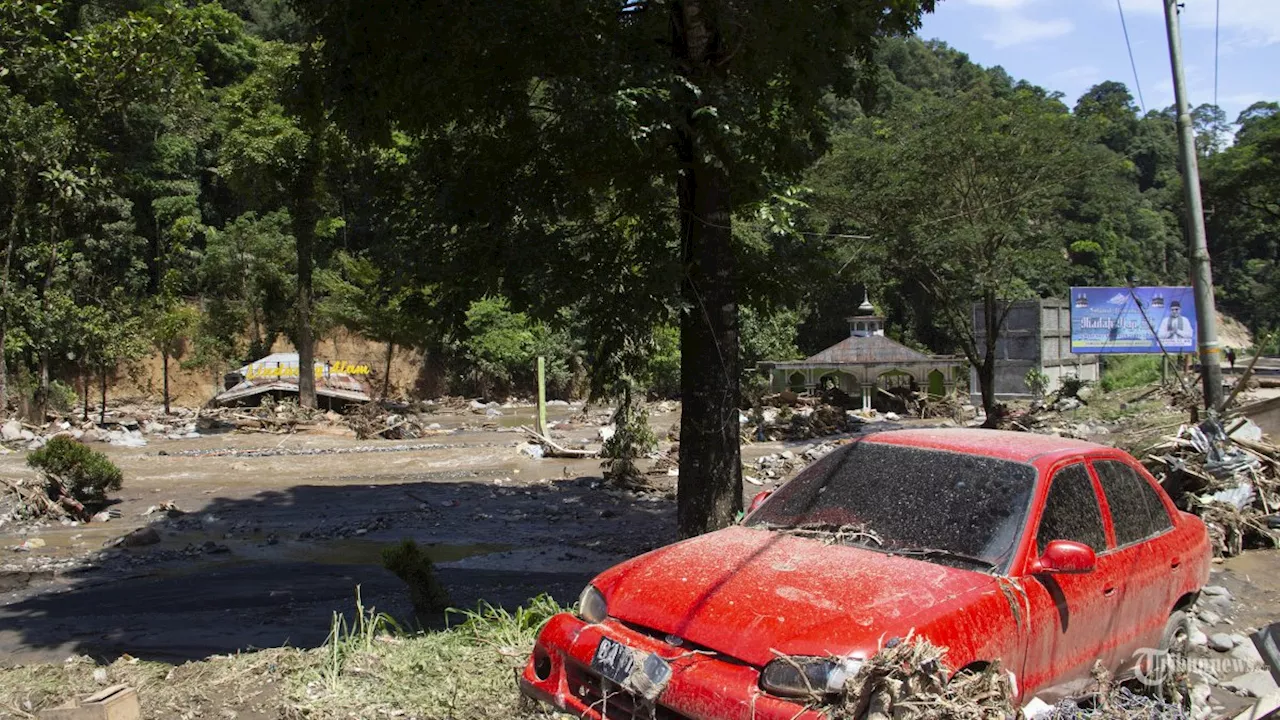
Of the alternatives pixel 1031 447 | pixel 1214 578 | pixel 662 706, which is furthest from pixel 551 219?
pixel 1214 578

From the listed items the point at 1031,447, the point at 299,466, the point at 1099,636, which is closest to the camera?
the point at 1099,636

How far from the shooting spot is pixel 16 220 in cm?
2394

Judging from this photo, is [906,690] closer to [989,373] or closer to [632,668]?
[632,668]

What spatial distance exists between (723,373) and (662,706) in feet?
14.0

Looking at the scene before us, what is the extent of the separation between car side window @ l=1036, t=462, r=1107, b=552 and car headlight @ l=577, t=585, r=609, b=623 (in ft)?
6.51

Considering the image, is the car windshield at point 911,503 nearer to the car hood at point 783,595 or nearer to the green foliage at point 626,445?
the car hood at point 783,595

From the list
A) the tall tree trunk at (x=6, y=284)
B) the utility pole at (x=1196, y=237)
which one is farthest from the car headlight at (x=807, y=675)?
the tall tree trunk at (x=6, y=284)

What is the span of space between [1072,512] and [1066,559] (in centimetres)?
61

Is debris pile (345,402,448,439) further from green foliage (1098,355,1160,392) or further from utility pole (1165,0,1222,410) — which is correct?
green foliage (1098,355,1160,392)

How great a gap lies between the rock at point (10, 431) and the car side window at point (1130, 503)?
23.2 metres

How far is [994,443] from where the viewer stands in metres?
4.96

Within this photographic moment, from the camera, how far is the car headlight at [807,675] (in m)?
3.40

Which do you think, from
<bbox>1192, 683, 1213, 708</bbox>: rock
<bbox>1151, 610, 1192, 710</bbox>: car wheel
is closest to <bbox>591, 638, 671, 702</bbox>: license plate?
<bbox>1151, 610, 1192, 710</bbox>: car wheel

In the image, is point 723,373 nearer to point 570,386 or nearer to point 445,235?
point 445,235
